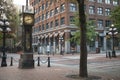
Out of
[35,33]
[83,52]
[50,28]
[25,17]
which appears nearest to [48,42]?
[50,28]

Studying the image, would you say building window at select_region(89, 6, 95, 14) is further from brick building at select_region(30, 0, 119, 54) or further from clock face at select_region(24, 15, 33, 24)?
clock face at select_region(24, 15, 33, 24)

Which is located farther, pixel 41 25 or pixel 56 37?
pixel 41 25

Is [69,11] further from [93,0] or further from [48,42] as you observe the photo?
[48,42]

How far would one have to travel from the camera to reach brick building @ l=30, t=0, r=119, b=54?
59.9m

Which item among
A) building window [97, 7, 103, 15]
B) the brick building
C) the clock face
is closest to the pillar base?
the clock face

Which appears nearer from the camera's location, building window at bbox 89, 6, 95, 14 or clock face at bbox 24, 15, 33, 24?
clock face at bbox 24, 15, 33, 24

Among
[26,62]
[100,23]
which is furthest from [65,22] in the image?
[26,62]

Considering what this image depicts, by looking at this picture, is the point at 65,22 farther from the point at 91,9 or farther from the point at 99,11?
the point at 99,11

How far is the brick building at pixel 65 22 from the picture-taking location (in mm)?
59938

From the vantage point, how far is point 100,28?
215 feet

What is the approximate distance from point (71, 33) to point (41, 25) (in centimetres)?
2046

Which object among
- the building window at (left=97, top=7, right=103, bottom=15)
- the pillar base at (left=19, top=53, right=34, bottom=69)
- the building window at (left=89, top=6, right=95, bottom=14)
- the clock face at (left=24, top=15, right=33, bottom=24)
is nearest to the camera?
the pillar base at (left=19, top=53, right=34, bottom=69)

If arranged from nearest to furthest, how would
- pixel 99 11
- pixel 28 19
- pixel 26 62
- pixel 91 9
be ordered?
pixel 26 62
pixel 28 19
pixel 91 9
pixel 99 11

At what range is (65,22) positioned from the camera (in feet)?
198
